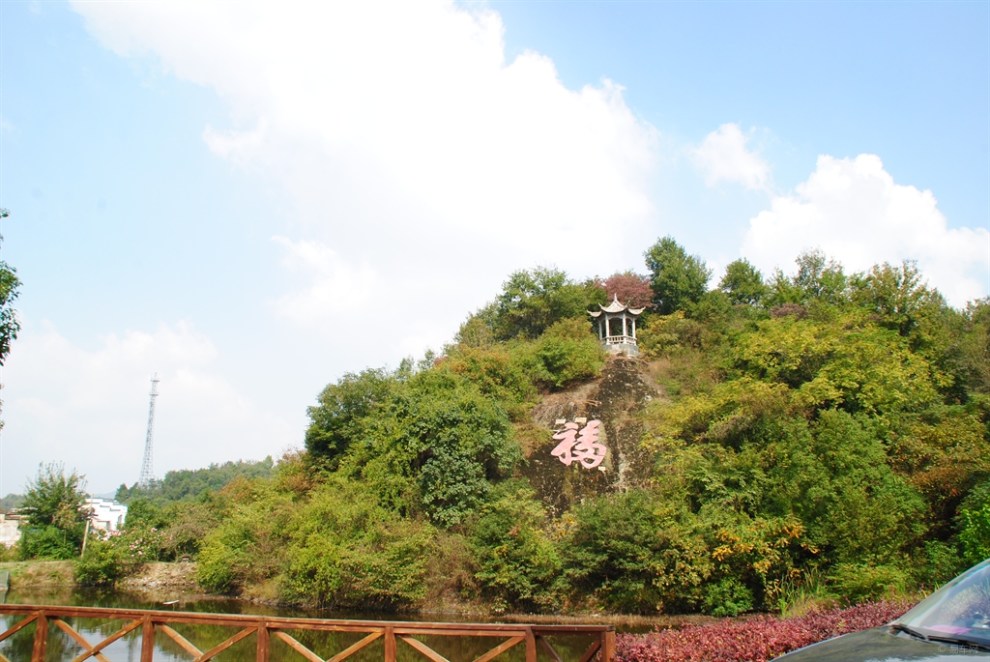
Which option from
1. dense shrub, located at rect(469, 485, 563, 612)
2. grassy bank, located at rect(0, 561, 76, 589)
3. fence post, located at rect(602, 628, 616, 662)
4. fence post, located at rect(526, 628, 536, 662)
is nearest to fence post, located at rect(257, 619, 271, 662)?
fence post, located at rect(526, 628, 536, 662)

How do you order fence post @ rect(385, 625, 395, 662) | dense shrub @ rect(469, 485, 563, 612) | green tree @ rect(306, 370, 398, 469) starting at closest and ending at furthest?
fence post @ rect(385, 625, 395, 662) → dense shrub @ rect(469, 485, 563, 612) → green tree @ rect(306, 370, 398, 469)

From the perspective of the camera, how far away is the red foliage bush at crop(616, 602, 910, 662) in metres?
5.22

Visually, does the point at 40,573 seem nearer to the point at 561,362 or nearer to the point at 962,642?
the point at 561,362

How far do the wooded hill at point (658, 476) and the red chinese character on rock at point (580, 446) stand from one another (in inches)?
10.6

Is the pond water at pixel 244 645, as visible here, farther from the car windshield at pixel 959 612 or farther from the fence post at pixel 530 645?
the car windshield at pixel 959 612

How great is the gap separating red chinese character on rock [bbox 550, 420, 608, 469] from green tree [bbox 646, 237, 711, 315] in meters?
8.24

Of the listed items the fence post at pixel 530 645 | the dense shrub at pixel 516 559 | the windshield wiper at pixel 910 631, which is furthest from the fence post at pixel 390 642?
the dense shrub at pixel 516 559

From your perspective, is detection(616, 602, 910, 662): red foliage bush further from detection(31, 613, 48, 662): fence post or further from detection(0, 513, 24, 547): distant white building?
detection(0, 513, 24, 547): distant white building

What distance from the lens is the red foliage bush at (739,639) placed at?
5222mm

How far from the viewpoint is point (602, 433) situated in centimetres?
1892

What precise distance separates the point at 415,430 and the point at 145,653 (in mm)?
11692

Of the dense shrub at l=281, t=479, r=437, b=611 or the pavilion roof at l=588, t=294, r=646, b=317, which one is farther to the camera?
the pavilion roof at l=588, t=294, r=646, b=317

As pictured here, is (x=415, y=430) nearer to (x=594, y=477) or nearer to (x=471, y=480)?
(x=471, y=480)

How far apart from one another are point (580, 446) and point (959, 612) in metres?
15.9
